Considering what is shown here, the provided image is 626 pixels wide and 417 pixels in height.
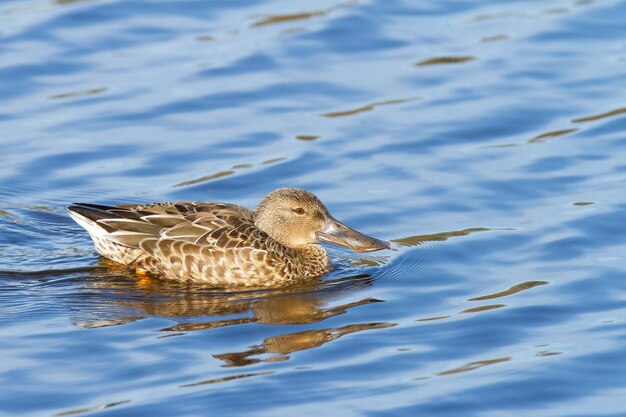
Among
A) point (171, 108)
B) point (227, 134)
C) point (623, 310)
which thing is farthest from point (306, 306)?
point (171, 108)

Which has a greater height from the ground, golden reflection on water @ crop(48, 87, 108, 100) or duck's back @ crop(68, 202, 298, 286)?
golden reflection on water @ crop(48, 87, 108, 100)

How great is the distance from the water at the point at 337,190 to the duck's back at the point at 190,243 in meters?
0.25

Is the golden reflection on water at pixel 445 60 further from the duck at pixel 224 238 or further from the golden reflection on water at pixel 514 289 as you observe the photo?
the golden reflection on water at pixel 514 289

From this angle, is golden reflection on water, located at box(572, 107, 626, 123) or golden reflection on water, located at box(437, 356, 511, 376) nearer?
golden reflection on water, located at box(437, 356, 511, 376)

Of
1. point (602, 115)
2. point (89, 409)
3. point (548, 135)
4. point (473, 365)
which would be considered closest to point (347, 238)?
point (473, 365)

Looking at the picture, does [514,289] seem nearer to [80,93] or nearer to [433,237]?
[433,237]

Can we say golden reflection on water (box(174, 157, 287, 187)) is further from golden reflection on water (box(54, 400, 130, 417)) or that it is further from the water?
golden reflection on water (box(54, 400, 130, 417))

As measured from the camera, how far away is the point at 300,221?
11078 mm

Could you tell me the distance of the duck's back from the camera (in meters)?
10.6

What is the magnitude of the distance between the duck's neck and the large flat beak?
11 cm

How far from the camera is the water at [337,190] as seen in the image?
27.8 feet

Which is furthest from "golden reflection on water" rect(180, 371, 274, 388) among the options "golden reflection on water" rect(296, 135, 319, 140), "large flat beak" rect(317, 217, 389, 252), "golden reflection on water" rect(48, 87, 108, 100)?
"golden reflection on water" rect(48, 87, 108, 100)

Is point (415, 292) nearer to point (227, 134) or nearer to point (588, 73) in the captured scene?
point (227, 134)

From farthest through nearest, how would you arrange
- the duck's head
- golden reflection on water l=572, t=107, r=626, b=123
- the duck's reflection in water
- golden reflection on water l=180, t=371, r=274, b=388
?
golden reflection on water l=572, t=107, r=626, b=123, the duck's head, the duck's reflection in water, golden reflection on water l=180, t=371, r=274, b=388
